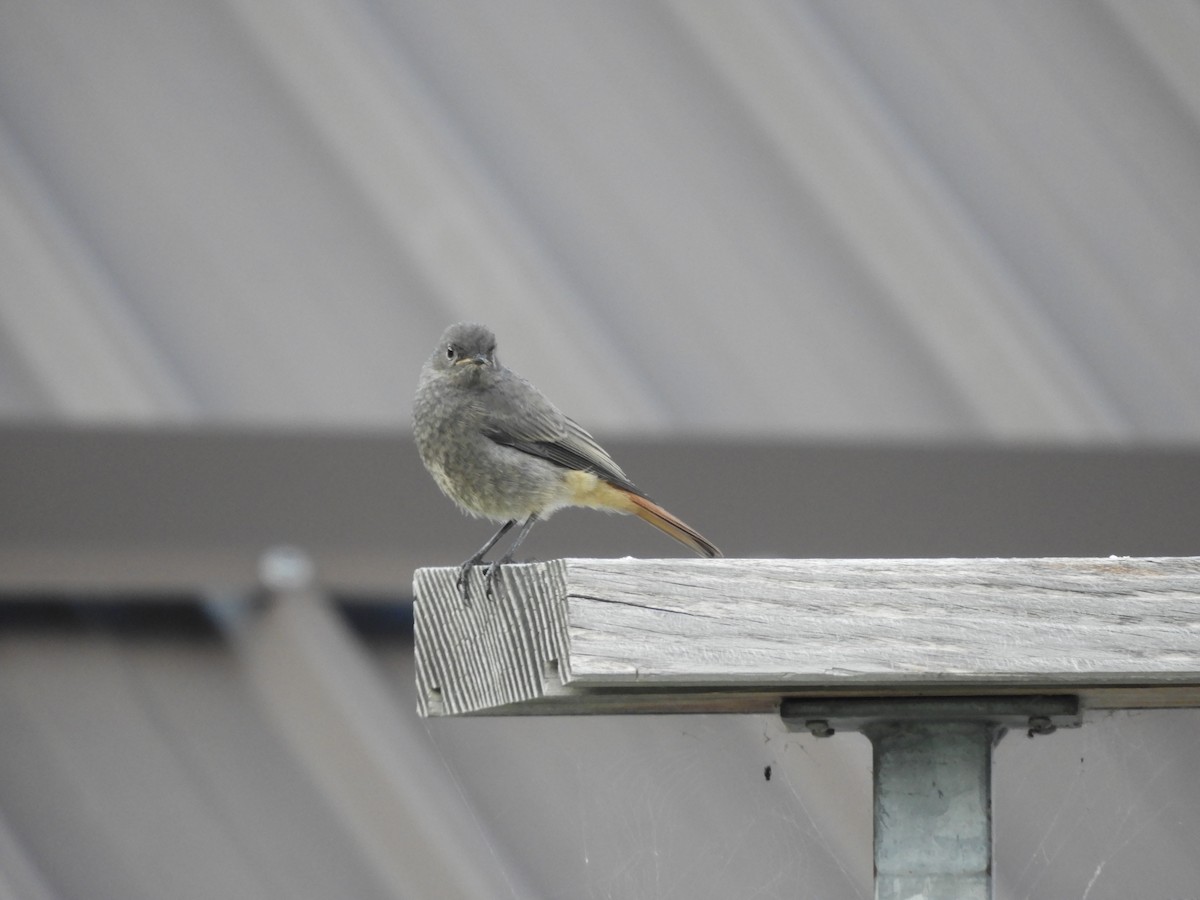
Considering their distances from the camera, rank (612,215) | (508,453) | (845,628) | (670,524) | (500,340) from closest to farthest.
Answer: (845,628), (670,524), (508,453), (500,340), (612,215)

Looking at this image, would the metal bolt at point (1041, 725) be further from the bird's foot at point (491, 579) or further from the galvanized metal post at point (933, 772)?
the bird's foot at point (491, 579)

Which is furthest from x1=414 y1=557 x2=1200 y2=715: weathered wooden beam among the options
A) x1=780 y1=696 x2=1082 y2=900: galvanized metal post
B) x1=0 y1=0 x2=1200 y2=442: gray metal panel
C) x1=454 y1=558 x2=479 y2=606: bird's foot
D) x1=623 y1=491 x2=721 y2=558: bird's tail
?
x1=0 y1=0 x2=1200 y2=442: gray metal panel

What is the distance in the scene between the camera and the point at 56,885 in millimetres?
4250

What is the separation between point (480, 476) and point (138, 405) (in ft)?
4.61

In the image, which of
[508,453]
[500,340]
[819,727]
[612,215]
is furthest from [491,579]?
[612,215]

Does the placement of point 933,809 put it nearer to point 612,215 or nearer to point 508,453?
point 508,453

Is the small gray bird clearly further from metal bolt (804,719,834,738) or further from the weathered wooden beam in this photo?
the weathered wooden beam

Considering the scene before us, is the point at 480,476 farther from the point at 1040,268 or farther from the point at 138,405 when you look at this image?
the point at 1040,268

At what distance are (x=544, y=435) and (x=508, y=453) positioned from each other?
0.11m

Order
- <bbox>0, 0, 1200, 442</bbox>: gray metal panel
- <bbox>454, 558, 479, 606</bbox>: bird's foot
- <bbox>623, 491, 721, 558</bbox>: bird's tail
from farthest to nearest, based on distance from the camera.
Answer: <bbox>0, 0, 1200, 442</bbox>: gray metal panel → <bbox>623, 491, 721, 558</bbox>: bird's tail → <bbox>454, 558, 479, 606</bbox>: bird's foot

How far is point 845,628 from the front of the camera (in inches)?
89.0

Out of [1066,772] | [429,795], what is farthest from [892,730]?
[429,795]

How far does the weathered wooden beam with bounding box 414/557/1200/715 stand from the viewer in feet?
7.23

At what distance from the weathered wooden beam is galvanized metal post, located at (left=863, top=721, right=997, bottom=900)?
0.08 m
